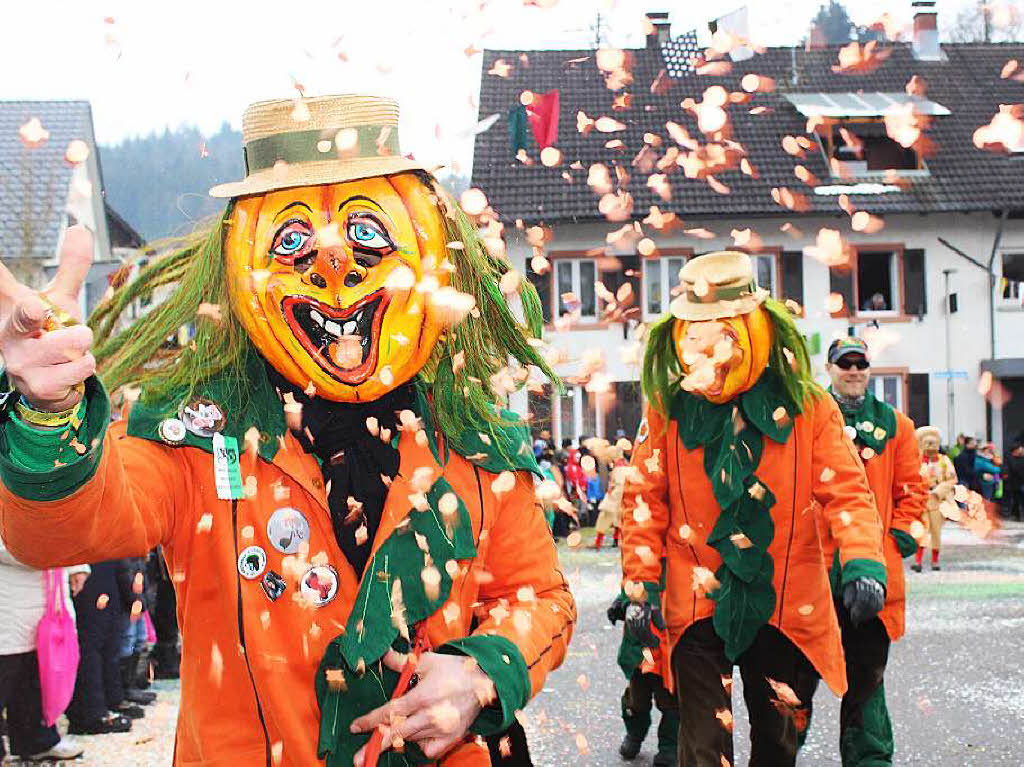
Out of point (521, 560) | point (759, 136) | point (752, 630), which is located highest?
point (759, 136)

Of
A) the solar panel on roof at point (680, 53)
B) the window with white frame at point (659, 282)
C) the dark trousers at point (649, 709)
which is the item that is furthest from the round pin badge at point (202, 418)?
the solar panel on roof at point (680, 53)

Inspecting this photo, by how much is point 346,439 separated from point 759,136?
23.4m

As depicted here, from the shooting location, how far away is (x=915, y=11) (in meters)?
26.7

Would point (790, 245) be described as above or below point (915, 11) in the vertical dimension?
below

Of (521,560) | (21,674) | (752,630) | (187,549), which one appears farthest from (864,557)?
(21,674)

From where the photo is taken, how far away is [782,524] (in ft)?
16.1

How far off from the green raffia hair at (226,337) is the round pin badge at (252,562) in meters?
0.35

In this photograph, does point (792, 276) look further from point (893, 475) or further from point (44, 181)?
point (893, 475)

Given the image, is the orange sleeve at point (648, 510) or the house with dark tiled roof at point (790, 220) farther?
the house with dark tiled roof at point (790, 220)

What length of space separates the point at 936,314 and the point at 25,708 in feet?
68.7

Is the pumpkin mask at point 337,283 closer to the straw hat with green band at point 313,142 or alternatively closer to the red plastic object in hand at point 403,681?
the straw hat with green band at point 313,142

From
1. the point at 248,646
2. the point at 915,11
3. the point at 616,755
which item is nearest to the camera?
the point at 248,646

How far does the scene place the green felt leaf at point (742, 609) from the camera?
479 cm

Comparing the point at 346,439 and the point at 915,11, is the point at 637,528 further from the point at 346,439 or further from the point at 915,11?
the point at 915,11
